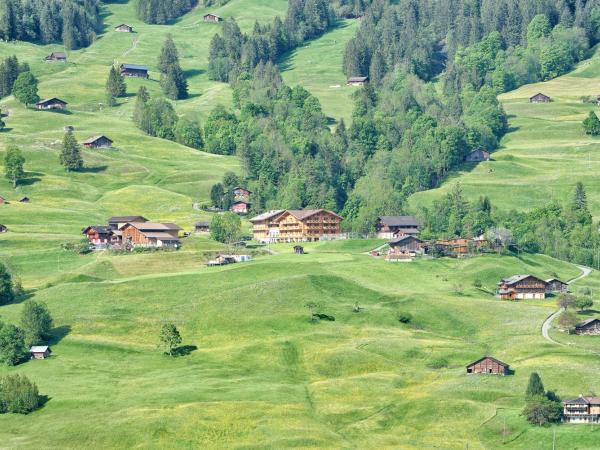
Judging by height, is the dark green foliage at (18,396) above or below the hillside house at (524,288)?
above

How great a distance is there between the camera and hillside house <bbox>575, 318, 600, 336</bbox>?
568 ft

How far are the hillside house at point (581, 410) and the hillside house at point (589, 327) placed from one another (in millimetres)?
33971

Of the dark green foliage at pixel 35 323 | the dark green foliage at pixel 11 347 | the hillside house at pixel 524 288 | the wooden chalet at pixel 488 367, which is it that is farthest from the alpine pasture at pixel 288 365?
the hillside house at pixel 524 288

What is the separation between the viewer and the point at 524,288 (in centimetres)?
19800

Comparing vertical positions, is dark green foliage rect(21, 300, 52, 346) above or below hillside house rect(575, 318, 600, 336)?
above

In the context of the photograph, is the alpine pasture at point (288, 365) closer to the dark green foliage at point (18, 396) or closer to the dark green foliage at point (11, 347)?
the dark green foliage at point (18, 396)

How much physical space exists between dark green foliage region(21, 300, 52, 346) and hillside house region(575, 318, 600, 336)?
7520 cm

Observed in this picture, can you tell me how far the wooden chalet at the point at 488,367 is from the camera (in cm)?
15562

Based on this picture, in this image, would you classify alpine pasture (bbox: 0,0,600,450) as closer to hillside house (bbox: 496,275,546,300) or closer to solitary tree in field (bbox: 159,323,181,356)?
solitary tree in field (bbox: 159,323,181,356)

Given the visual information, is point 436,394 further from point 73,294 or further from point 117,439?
point 73,294

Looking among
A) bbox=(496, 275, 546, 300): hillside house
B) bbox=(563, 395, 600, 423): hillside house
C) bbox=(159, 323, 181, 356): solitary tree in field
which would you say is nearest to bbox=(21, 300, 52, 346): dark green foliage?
bbox=(159, 323, 181, 356): solitary tree in field

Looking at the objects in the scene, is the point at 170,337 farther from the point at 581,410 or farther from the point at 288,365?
the point at 581,410

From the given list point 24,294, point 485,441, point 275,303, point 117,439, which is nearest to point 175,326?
point 275,303

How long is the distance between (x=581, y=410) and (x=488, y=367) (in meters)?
18.8
